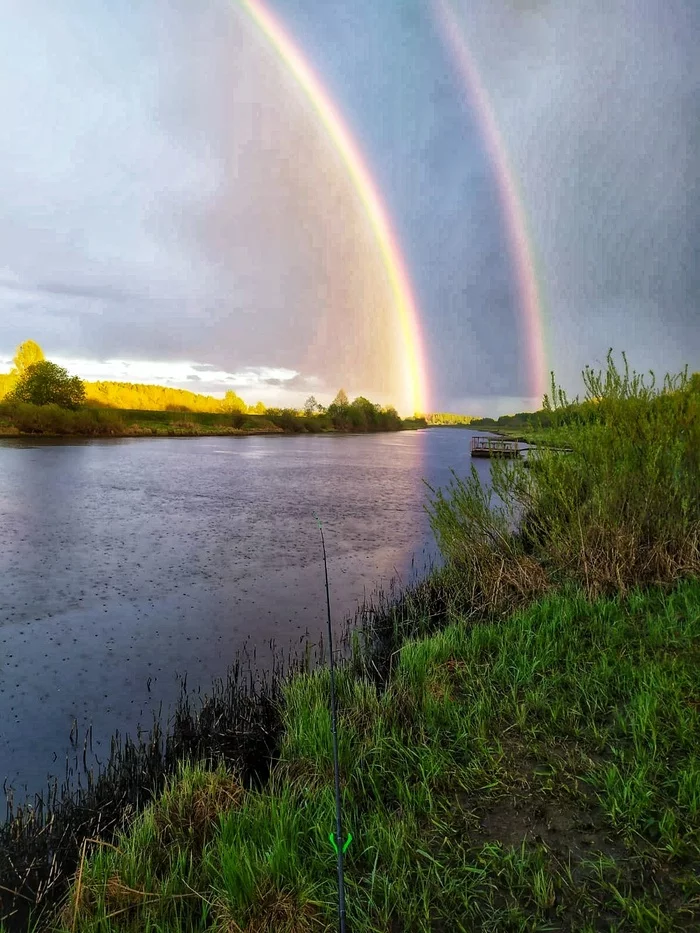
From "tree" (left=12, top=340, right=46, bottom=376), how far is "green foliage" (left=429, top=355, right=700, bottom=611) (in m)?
88.2

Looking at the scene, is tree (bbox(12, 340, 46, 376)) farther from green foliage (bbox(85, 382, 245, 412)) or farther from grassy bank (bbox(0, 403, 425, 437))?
green foliage (bbox(85, 382, 245, 412))

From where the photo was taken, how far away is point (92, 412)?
2995 inches

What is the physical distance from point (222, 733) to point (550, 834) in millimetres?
3829

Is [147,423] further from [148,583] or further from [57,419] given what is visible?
[148,583]

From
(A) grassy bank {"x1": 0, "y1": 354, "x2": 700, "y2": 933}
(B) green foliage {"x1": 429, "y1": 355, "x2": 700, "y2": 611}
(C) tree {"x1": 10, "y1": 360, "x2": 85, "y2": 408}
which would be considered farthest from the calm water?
Result: (C) tree {"x1": 10, "y1": 360, "x2": 85, "y2": 408}

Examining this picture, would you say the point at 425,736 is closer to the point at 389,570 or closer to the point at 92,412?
the point at 389,570

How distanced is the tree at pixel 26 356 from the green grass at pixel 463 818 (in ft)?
297

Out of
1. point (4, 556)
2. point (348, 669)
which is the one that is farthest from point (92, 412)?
point (348, 669)

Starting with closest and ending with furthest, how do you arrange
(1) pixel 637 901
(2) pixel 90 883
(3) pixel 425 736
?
(1) pixel 637 901 → (2) pixel 90 883 → (3) pixel 425 736

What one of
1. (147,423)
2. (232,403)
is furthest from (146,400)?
(147,423)

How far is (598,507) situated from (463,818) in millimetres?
5893

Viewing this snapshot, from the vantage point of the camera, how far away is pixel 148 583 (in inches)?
535

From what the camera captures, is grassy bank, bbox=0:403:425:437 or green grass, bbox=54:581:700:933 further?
grassy bank, bbox=0:403:425:437

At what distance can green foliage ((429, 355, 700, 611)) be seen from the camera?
26.4 ft
